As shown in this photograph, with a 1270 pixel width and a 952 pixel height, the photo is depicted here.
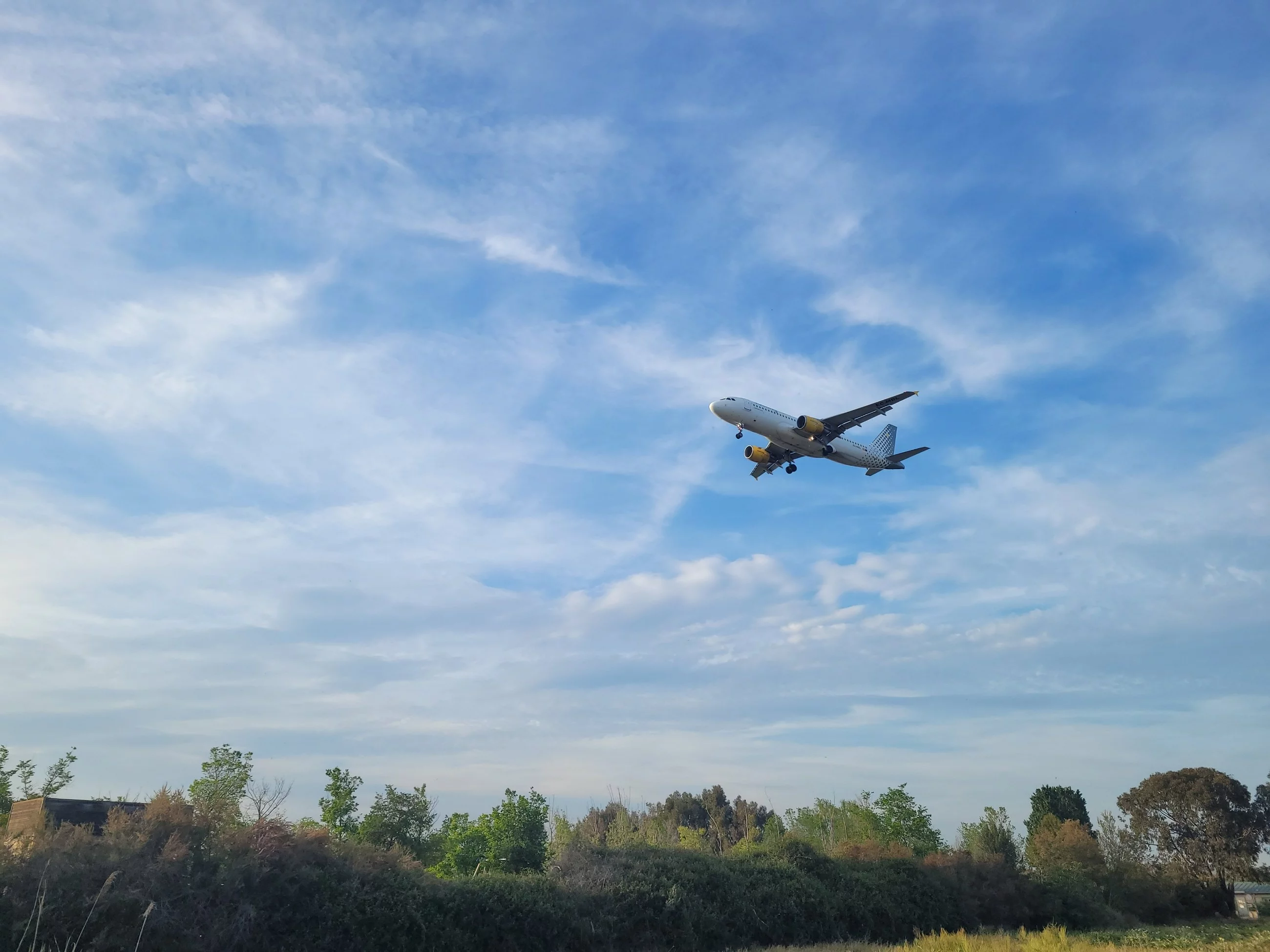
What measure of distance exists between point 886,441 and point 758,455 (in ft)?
64.4

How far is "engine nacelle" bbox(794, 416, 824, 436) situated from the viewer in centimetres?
4178

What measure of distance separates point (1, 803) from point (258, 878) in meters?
43.1

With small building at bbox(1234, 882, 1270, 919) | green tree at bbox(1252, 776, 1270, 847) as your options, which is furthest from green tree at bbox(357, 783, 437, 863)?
green tree at bbox(1252, 776, 1270, 847)

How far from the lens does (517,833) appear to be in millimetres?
52969

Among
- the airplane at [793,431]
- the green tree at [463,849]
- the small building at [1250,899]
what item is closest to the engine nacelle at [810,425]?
the airplane at [793,431]

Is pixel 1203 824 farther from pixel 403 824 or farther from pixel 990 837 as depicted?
pixel 403 824

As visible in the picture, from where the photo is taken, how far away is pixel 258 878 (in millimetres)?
21250

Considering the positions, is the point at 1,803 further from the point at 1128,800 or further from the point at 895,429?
the point at 1128,800

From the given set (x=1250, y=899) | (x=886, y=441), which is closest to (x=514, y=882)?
(x=886, y=441)

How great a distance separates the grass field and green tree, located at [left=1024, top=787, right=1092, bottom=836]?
1944 inches

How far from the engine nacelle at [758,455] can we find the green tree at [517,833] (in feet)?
83.8

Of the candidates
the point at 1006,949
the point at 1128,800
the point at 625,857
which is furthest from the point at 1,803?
the point at 1128,800

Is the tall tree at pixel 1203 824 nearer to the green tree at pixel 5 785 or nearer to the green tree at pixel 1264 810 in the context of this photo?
the green tree at pixel 1264 810

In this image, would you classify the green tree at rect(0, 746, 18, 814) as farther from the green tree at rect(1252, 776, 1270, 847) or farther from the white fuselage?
the green tree at rect(1252, 776, 1270, 847)
